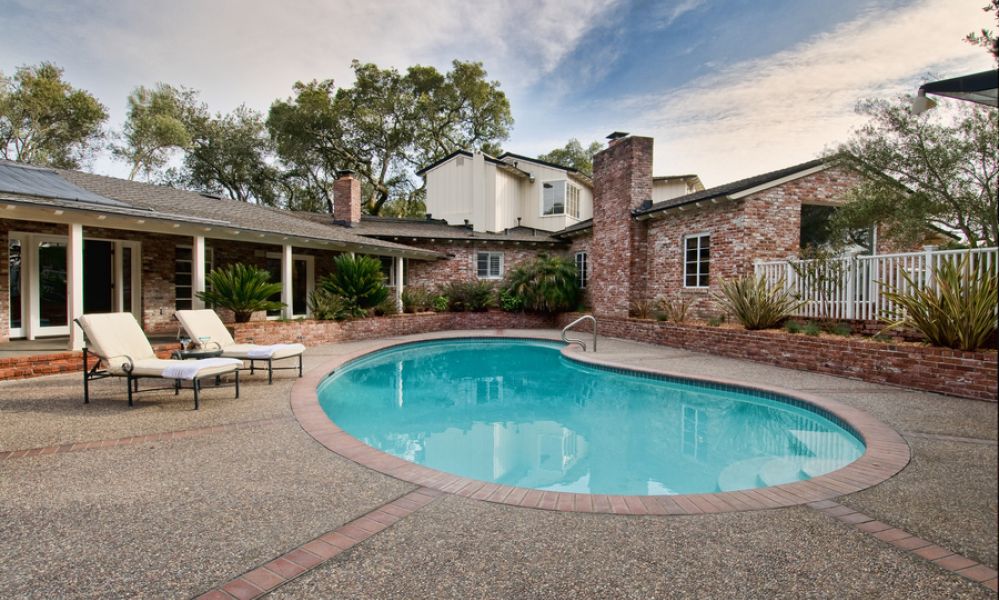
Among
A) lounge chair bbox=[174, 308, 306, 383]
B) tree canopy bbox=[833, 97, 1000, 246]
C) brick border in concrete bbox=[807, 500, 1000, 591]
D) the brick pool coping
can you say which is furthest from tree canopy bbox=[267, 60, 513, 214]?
brick border in concrete bbox=[807, 500, 1000, 591]

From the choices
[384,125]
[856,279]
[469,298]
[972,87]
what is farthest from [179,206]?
[384,125]

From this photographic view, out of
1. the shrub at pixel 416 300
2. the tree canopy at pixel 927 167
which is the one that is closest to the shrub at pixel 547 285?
the shrub at pixel 416 300

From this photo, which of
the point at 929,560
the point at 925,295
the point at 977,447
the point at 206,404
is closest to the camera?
the point at 929,560

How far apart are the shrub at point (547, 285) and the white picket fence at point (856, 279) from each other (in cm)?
690

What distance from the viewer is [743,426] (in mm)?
6293

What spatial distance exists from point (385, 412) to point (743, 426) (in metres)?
4.94

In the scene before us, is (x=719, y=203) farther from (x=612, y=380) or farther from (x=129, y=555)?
(x=129, y=555)

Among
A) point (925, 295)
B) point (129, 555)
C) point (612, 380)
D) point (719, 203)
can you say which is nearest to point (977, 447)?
point (925, 295)

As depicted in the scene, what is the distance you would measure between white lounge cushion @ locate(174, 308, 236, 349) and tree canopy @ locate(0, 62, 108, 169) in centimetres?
2252

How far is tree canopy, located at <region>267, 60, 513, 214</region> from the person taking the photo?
2761 centimetres

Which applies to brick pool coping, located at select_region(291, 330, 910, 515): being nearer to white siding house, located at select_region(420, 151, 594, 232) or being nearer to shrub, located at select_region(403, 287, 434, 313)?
shrub, located at select_region(403, 287, 434, 313)

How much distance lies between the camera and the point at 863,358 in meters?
7.57

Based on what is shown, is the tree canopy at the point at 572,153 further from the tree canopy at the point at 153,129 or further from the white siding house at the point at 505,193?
the tree canopy at the point at 153,129

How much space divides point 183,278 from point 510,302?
963 centimetres
